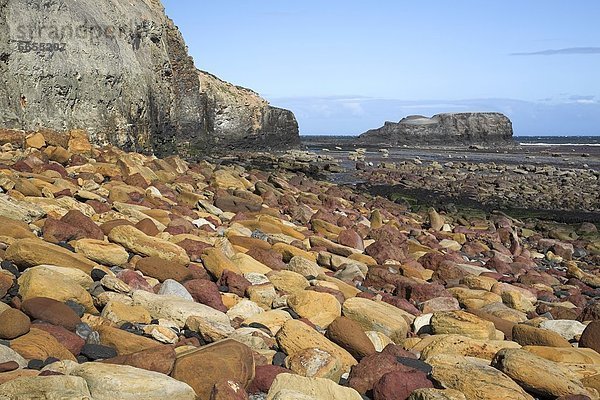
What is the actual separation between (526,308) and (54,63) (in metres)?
11.7

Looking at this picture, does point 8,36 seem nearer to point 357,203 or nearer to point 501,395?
point 357,203

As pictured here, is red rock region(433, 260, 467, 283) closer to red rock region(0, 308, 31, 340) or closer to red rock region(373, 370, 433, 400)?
red rock region(373, 370, 433, 400)

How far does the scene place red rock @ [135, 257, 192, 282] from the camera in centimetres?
555

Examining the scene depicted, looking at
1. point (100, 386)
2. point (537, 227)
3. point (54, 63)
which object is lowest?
point (537, 227)

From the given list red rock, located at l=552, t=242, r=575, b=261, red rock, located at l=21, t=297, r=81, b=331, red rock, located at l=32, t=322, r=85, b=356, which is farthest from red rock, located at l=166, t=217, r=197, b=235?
red rock, located at l=552, t=242, r=575, b=261

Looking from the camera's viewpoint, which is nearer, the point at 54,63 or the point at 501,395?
the point at 501,395

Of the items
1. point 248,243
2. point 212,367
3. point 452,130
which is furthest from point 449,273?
point 452,130

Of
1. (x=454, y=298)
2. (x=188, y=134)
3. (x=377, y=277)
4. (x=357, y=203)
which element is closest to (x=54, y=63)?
(x=357, y=203)

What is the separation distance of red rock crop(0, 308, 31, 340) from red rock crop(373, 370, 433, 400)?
2.10 m

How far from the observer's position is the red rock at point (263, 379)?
11.9 feet

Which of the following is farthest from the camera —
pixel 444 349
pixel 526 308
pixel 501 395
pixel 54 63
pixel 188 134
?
pixel 188 134

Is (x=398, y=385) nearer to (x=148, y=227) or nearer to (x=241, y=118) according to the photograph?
(x=148, y=227)

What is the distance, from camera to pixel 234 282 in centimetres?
563

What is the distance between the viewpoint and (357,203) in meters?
17.3
